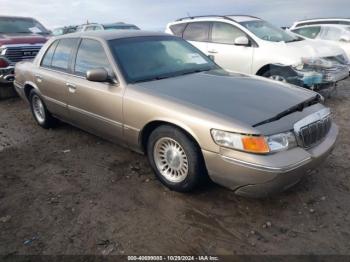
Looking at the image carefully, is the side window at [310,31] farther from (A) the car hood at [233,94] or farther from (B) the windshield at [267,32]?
(A) the car hood at [233,94]

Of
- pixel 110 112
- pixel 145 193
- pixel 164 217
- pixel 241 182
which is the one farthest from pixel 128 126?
pixel 241 182

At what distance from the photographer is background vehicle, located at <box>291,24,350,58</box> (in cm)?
980

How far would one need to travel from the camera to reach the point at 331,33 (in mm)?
10195

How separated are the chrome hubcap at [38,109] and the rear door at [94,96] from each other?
1.24 meters

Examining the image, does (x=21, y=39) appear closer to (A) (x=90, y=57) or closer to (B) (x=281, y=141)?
(A) (x=90, y=57)

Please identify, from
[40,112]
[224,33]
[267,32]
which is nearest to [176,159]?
[40,112]

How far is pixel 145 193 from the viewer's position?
11.6 ft

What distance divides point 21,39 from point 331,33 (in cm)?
889

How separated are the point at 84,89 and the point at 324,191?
304cm

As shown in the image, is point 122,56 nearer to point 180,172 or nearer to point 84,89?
point 84,89

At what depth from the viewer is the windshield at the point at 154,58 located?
385cm

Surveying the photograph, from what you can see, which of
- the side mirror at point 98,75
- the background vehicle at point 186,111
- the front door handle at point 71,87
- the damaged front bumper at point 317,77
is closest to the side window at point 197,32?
the damaged front bumper at point 317,77

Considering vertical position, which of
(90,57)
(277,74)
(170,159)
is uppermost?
(90,57)

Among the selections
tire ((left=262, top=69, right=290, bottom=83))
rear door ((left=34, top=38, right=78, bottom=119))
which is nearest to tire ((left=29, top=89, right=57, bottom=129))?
rear door ((left=34, top=38, right=78, bottom=119))
